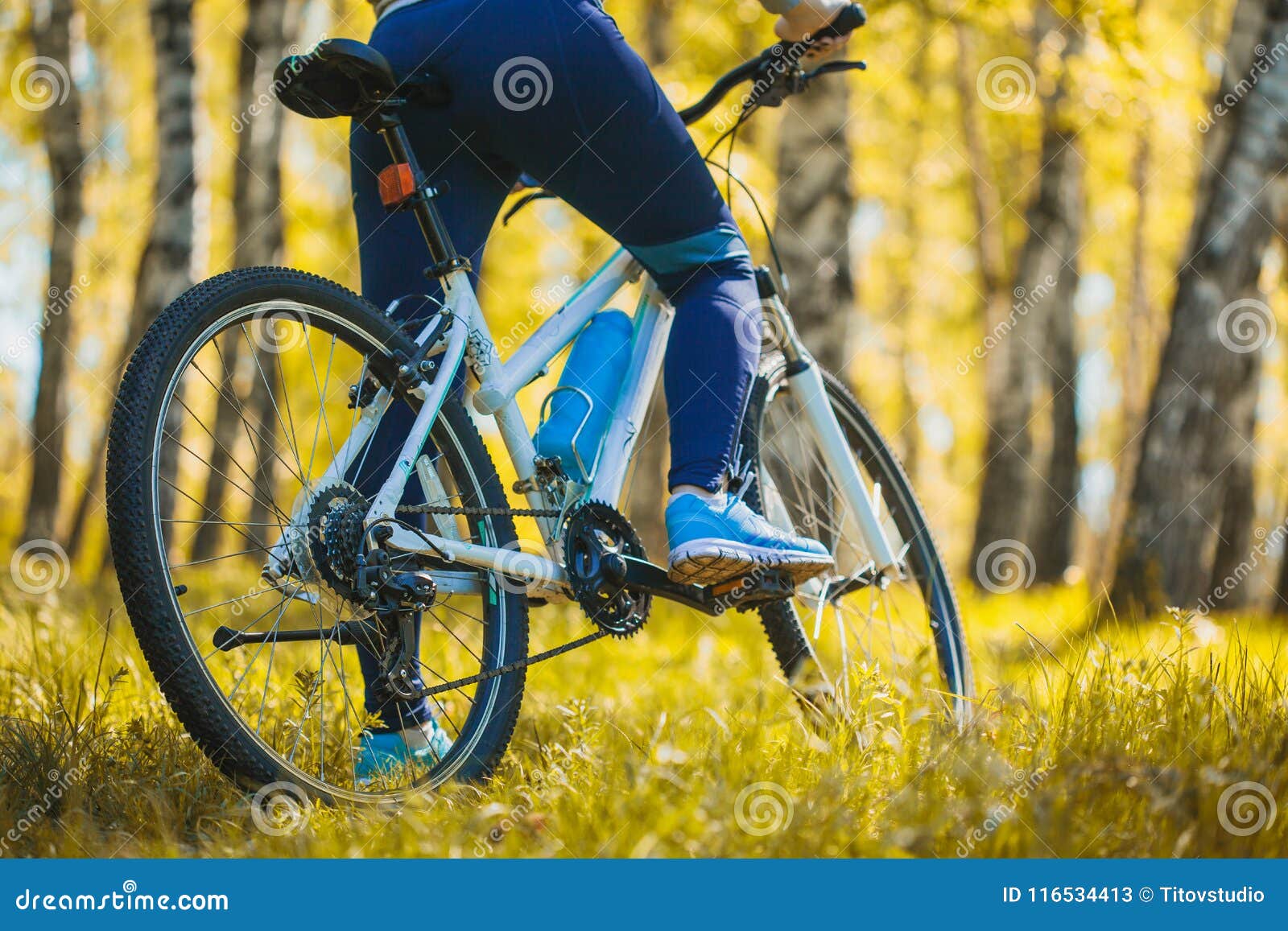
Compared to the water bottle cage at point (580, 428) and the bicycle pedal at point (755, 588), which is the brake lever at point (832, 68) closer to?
the water bottle cage at point (580, 428)

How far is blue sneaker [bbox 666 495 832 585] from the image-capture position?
2.38 meters

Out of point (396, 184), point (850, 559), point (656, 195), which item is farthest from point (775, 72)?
point (850, 559)

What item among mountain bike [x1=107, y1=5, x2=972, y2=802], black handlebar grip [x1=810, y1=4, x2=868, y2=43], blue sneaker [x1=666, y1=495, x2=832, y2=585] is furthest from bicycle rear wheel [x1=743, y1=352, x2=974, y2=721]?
black handlebar grip [x1=810, y1=4, x2=868, y2=43]

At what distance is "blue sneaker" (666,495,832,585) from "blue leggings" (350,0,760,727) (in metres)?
0.07

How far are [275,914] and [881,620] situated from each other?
6.20 ft

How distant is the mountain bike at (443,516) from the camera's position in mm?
1906

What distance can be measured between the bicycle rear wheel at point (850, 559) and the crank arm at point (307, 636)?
3.29ft

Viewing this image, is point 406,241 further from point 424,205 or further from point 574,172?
point 574,172

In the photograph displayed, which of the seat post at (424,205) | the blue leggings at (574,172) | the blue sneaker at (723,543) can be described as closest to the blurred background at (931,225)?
the blue sneaker at (723,543)

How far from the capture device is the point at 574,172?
2.47m

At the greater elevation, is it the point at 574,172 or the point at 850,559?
the point at 574,172

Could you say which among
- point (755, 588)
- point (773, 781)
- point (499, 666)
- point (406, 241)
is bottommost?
point (773, 781)

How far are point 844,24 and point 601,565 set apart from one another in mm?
1337

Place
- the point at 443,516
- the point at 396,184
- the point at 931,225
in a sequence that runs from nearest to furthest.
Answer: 1. the point at 396,184
2. the point at 443,516
3. the point at 931,225
